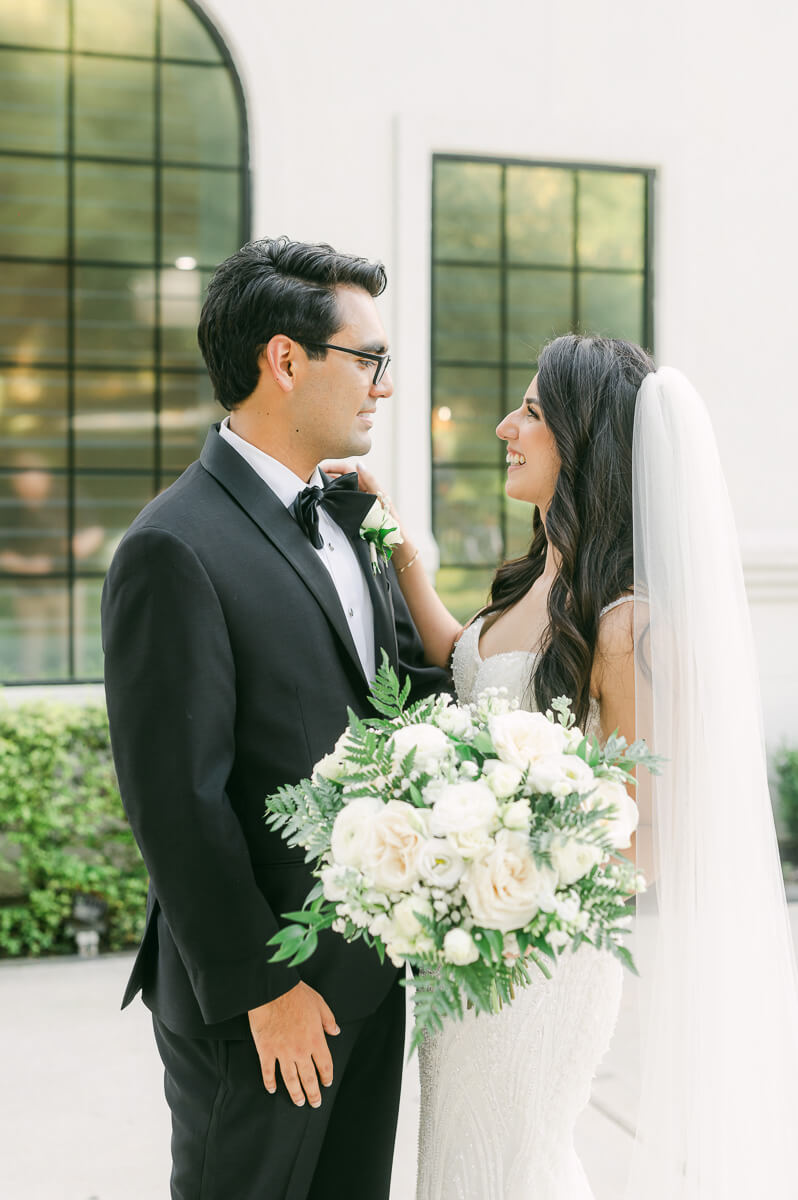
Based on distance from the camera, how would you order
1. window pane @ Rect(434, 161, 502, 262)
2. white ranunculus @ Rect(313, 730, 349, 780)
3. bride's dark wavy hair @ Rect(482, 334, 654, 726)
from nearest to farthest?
white ranunculus @ Rect(313, 730, 349, 780), bride's dark wavy hair @ Rect(482, 334, 654, 726), window pane @ Rect(434, 161, 502, 262)

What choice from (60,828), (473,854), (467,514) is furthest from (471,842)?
(467,514)

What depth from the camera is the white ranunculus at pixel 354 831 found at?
5.40ft

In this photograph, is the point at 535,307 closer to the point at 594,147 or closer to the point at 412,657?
the point at 594,147

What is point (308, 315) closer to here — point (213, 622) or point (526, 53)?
point (213, 622)

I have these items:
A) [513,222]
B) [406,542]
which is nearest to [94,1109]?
[406,542]

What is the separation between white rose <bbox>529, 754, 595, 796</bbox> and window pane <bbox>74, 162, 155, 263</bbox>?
5141 millimetres

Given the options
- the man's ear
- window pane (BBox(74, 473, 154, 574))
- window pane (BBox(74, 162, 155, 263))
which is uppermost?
window pane (BBox(74, 162, 155, 263))

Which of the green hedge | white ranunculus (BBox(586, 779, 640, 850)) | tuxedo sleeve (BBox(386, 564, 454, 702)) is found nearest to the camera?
white ranunculus (BBox(586, 779, 640, 850))

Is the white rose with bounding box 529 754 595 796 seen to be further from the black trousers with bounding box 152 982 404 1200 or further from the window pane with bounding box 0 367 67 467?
the window pane with bounding box 0 367 67 467

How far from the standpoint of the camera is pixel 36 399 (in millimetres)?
6070

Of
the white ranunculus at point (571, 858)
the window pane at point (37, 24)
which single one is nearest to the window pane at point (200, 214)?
the window pane at point (37, 24)

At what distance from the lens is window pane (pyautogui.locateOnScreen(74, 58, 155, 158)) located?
5.93 m

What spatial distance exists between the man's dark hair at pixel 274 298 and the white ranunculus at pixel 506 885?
1179 millimetres

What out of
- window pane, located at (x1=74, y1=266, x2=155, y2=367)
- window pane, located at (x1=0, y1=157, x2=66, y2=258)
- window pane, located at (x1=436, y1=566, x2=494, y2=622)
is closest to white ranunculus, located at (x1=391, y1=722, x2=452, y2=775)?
window pane, located at (x1=436, y1=566, x2=494, y2=622)
